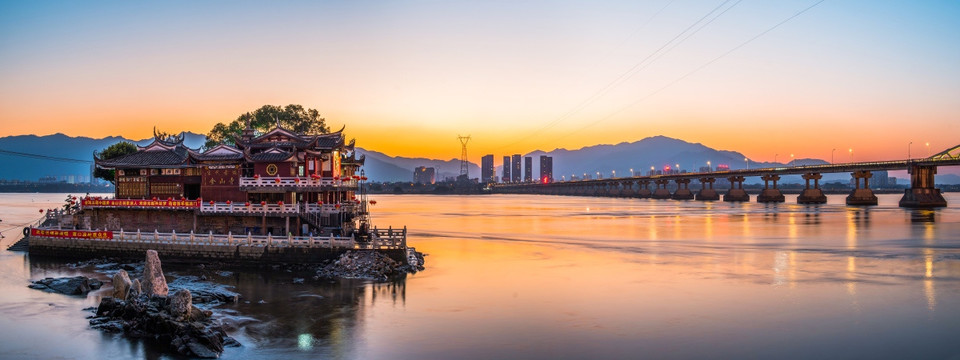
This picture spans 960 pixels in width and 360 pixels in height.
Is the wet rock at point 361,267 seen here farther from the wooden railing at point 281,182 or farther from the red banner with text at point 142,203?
the red banner with text at point 142,203

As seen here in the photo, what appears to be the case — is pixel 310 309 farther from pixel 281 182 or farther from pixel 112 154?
pixel 112 154

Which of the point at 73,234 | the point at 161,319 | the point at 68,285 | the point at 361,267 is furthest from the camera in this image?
the point at 73,234

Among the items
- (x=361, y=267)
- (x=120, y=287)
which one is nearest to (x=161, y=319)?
(x=120, y=287)

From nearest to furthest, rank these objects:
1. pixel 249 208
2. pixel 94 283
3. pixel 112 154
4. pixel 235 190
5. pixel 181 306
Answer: pixel 181 306, pixel 94 283, pixel 249 208, pixel 235 190, pixel 112 154

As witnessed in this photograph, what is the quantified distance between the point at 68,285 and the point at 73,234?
14.4 m

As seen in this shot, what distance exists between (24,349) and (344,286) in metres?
14.9

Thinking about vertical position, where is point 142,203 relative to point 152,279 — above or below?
above

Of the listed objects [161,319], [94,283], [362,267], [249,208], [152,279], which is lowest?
[94,283]

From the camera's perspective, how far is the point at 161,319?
25156 millimetres

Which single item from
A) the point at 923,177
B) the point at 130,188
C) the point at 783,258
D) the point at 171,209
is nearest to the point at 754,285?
the point at 783,258

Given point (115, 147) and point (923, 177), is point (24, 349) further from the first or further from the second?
point (923, 177)

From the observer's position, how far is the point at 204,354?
2298cm

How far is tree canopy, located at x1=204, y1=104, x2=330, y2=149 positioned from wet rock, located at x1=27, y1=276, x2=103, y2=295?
44031 mm

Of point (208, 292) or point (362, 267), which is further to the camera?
point (362, 267)
